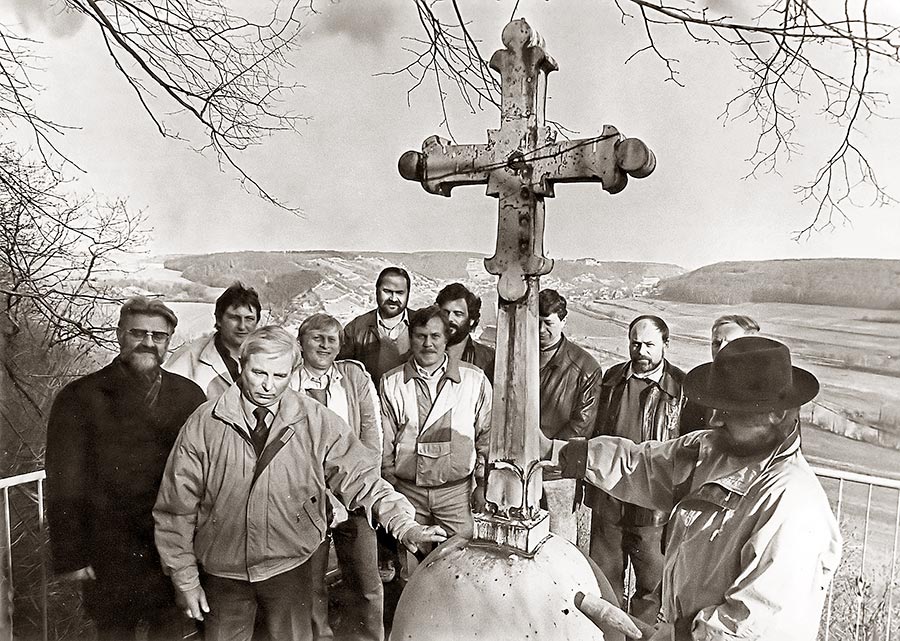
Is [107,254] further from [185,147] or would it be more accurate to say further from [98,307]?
[185,147]

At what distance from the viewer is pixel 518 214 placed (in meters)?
2.26

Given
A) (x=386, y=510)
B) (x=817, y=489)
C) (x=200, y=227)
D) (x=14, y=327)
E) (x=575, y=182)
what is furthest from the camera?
(x=14, y=327)

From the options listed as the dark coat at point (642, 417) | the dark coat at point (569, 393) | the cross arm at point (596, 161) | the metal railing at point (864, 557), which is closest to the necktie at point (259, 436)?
the dark coat at point (569, 393)

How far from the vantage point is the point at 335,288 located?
8.30 feet

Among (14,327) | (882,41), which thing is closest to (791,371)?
(882,41)

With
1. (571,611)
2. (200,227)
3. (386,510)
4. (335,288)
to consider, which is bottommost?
(571,611)

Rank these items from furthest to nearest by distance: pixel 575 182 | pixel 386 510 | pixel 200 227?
pixel 200 227 → pixel 386 510 → pixel 575 182

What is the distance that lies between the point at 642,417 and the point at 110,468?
1.68m

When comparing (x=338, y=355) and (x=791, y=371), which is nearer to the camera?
(x=791, y=371)

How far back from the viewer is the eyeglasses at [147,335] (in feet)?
8.63

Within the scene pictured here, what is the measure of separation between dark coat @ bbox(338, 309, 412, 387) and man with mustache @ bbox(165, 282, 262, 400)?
30 cm

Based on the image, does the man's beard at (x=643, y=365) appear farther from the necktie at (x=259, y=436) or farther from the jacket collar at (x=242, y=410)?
the necktie at (x=259, y=436)

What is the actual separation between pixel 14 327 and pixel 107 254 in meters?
0.45

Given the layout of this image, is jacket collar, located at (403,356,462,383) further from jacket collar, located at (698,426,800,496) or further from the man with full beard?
jacket collar, located at (698,426,800,496)
